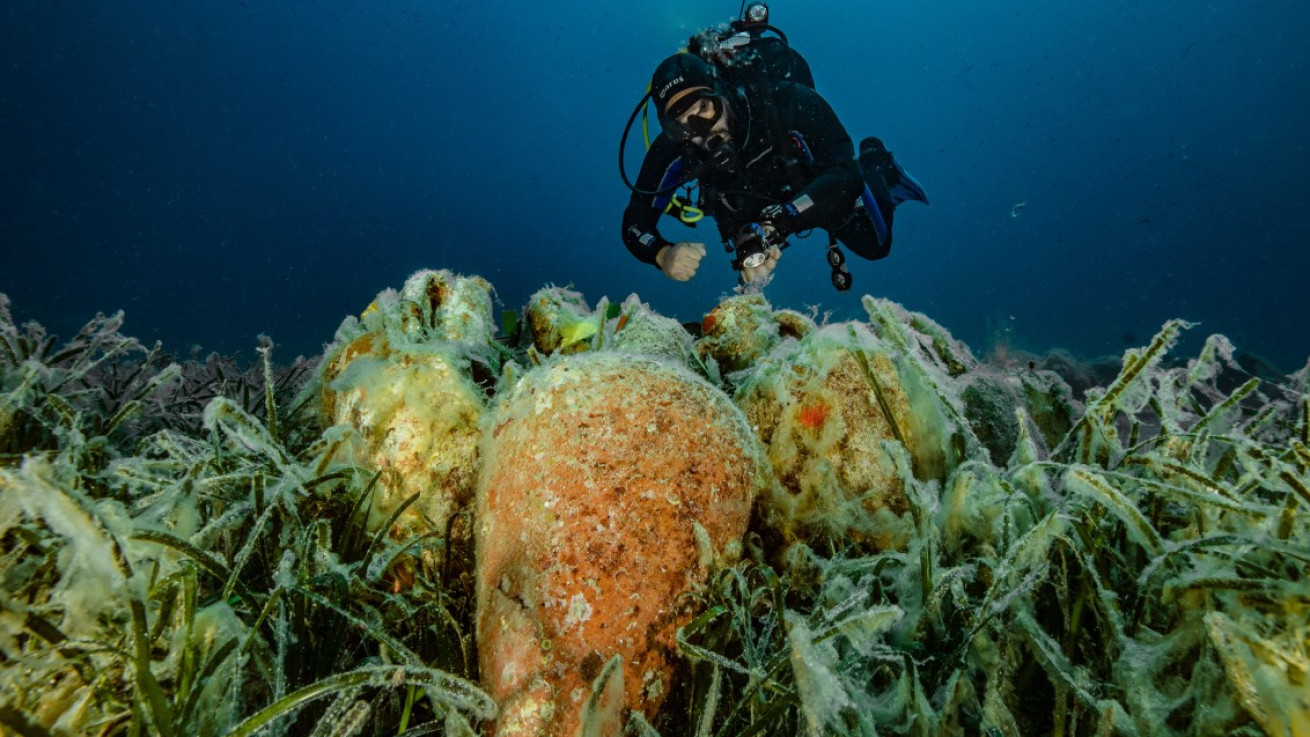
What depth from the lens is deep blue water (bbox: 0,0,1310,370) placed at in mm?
61906

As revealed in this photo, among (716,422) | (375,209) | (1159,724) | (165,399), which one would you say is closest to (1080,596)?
(1159,724)

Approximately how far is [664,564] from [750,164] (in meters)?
5.28

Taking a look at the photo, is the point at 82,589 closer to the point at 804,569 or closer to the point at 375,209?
the point at 804,569

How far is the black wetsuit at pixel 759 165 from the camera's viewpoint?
5.36m

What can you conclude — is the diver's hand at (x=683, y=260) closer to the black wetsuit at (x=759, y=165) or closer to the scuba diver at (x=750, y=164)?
the scuba diver at (x=750, y=164)

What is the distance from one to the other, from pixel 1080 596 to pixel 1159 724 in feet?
0.83

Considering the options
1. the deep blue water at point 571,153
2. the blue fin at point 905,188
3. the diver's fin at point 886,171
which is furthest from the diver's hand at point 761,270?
the deep blue water at point 571,153

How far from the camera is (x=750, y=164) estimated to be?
18.5ft

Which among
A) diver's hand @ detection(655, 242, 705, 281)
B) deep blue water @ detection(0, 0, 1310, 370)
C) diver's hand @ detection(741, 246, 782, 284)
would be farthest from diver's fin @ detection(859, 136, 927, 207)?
deep blue water @ detection(0, 0, 1310, 370)

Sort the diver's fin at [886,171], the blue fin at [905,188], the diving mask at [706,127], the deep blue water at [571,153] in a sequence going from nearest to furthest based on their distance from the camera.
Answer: the diving mask at [706,127]
the diver's fin at [886,171]
the blue fin at [905,188]
the deep blue water at [571,153]

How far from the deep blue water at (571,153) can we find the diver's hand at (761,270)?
5539 centimetres

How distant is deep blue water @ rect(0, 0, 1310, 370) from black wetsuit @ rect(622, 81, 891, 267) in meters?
53.8

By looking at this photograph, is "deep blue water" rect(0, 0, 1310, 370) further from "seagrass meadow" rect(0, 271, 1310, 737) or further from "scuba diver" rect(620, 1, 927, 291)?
"seagrass meadow" rect(0, 271, 1310, 737)

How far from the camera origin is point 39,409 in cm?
183
